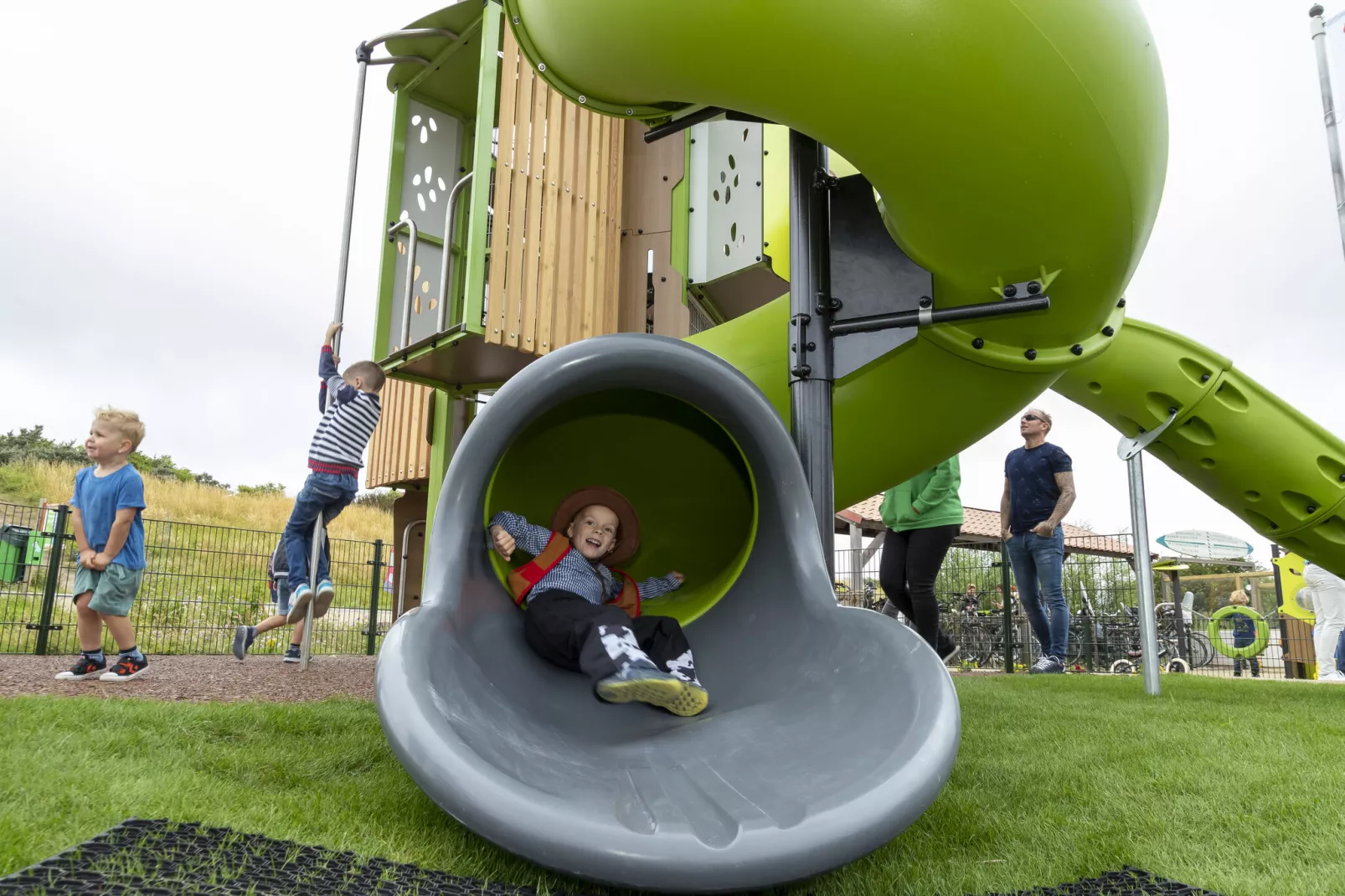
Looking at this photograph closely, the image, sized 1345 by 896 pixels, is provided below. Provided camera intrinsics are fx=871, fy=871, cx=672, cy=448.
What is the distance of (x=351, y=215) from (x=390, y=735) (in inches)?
149

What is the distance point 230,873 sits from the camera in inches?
52.8

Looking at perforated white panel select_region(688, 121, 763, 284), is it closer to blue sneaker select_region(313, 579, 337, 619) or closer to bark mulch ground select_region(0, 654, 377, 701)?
blue sneaker select_region(313, 579, 337, 619)

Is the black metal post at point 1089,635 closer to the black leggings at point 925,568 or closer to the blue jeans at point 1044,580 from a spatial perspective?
the blue jeans at point 1044,580

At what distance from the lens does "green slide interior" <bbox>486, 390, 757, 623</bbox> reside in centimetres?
308

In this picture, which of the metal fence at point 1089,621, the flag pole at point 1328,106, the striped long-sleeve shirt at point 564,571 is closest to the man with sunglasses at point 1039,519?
the flag pole at point 1328,106

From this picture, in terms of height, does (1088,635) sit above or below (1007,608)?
below

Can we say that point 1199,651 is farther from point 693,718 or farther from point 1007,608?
point 693,718

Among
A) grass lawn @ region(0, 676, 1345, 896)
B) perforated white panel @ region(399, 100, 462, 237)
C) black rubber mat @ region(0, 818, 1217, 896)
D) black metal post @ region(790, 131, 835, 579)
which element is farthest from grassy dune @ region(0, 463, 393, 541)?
black rubber mat @ region(0, 818, 1217, 896)

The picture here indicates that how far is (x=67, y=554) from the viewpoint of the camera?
23.0 ft

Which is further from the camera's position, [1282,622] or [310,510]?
[1282,622]

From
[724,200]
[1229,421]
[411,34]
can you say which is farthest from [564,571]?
[411,34]

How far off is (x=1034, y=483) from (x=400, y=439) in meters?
4.28

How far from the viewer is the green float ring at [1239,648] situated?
9.23 meters

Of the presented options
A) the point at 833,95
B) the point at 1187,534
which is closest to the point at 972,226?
the point at 833,95
